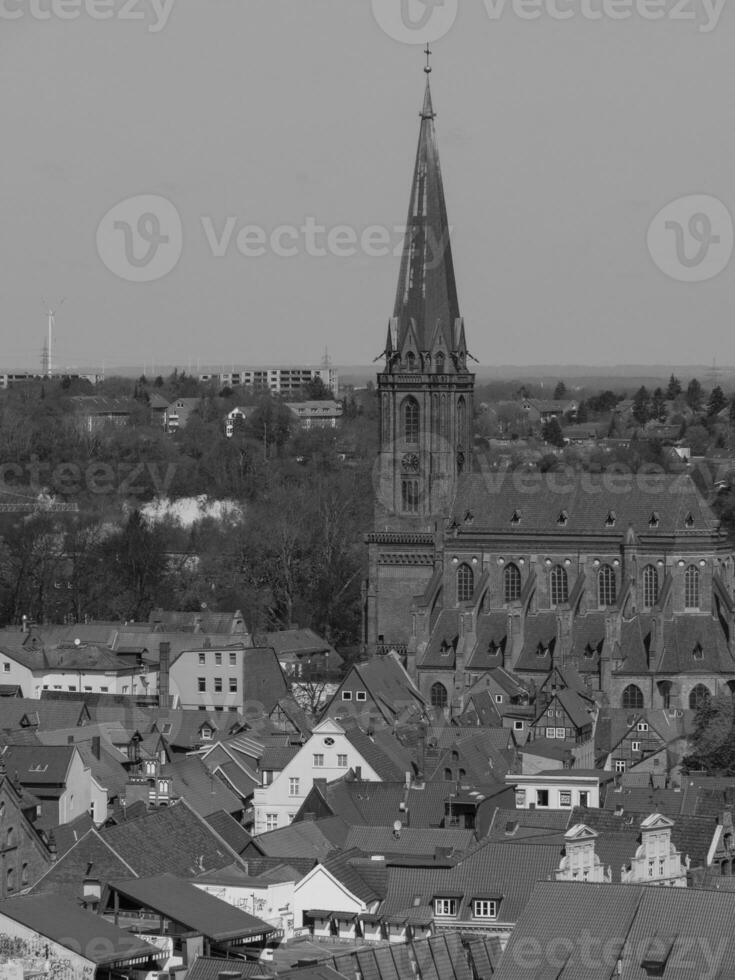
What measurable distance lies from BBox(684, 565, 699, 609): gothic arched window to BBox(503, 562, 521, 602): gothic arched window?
21.9ft

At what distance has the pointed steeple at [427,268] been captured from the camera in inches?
4825

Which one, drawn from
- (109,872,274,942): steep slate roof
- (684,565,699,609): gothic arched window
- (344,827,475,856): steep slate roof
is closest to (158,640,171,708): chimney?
(684,565,699,609): gothic arched window

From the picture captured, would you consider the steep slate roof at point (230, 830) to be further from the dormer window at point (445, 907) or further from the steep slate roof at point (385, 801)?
the dormer window at point (445, 907)

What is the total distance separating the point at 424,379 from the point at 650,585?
610 inches

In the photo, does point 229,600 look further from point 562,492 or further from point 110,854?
point 110,854

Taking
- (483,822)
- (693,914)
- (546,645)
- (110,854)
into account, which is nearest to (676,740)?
(546,645)

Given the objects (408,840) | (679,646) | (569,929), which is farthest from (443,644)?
(569,929)

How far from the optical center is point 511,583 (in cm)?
11500

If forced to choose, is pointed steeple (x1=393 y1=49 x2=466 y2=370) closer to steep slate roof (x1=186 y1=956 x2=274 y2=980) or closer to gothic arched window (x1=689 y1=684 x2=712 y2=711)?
gothic arched window (x1=689 y1=684 x2=712 y2=711)

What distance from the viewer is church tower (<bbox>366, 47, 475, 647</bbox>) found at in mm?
122375

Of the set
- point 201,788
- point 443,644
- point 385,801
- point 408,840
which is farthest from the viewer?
point 443,644

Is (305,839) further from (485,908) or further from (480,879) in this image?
(485,908)

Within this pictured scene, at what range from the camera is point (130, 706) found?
335ft

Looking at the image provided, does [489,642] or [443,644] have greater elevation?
[489,642]
